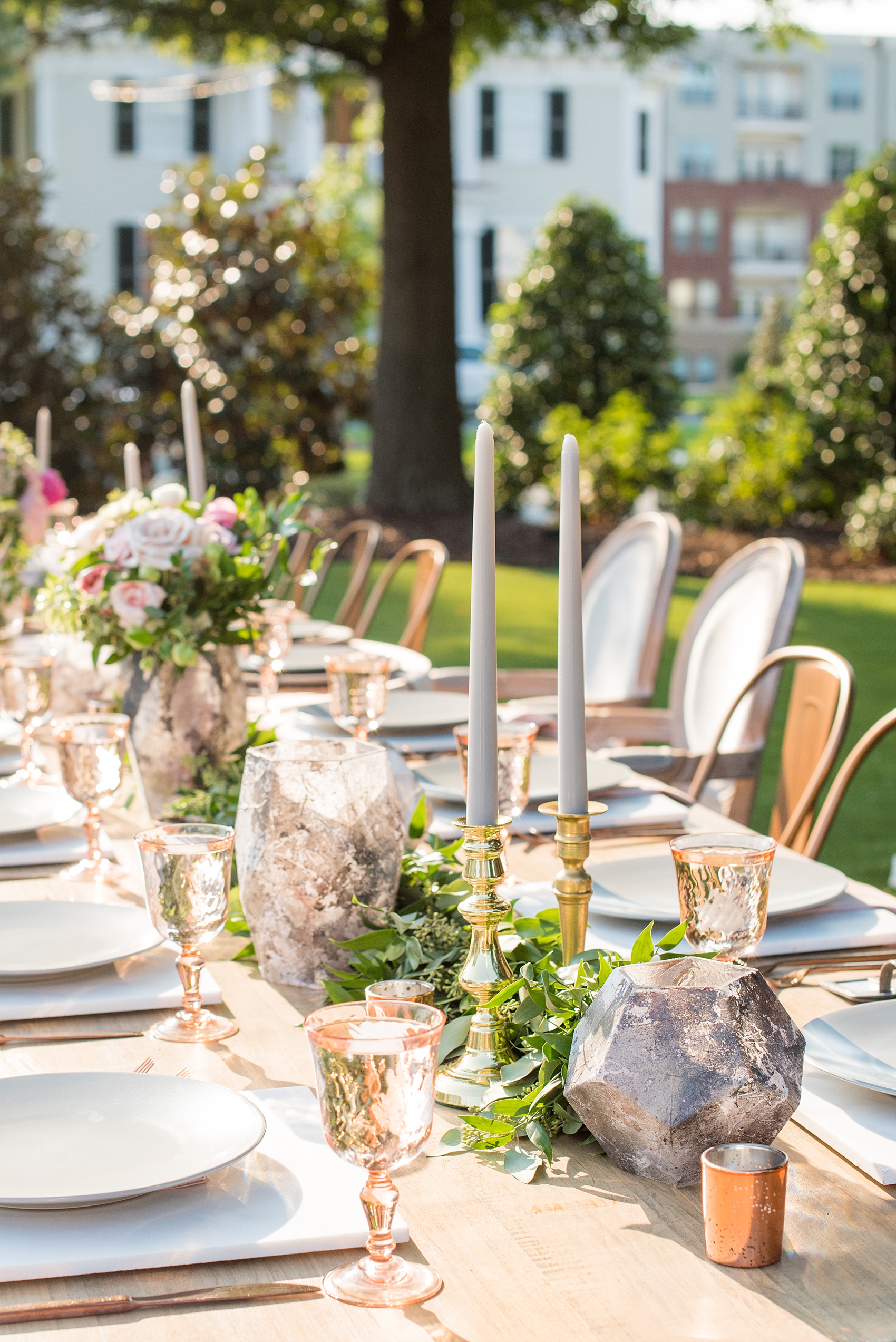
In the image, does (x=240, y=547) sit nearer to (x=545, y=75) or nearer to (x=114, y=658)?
(x=114, y=658)

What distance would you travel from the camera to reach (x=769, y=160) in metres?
46.4

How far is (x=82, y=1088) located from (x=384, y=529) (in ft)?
33.0

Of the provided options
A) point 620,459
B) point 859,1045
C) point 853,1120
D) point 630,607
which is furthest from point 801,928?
point 620,459

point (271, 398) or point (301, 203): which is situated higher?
point (301, 203)

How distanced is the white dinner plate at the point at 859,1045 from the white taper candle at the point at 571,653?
0.27 meters

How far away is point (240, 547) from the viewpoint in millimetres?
2055

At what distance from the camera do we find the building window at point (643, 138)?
28609 millimetres

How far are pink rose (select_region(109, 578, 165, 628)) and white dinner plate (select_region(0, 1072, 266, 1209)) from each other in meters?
1.01

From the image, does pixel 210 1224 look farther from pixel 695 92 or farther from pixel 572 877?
pixel 695 92

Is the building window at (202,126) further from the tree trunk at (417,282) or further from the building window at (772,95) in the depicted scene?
the building window at (772,95)

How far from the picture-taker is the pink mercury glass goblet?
32.9 inches

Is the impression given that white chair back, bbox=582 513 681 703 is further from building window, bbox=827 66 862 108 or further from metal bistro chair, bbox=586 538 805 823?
building window, bbox=827 66 862 108

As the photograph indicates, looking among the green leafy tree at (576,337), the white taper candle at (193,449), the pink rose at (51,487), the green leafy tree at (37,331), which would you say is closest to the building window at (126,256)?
the green leafy tree at (37,331)

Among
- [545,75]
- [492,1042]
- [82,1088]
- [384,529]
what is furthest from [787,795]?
[545,75]
